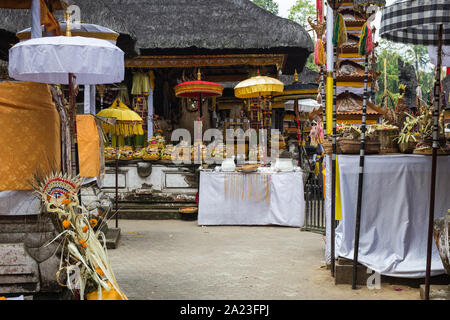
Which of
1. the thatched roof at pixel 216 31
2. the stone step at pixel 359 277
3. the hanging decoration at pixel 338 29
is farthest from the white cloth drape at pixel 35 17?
the thatched roof at pixel 216 31

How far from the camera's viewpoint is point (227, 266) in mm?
6289

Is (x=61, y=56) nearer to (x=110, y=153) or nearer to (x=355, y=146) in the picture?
(x=355, y=146)

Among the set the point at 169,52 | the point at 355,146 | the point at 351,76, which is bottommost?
the point at 355,146

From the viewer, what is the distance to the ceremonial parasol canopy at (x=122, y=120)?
949 cm

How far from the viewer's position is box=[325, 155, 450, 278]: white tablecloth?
5.15 m

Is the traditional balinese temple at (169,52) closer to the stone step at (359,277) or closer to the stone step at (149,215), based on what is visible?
the stone step at (149,215)

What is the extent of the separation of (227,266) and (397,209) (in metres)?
2.31

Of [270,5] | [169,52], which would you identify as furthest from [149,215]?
[270,5]

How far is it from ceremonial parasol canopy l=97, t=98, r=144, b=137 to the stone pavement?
2110 mm

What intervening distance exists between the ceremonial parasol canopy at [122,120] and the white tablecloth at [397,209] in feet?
17.8

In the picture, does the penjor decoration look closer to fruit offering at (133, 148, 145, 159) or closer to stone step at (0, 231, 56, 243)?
stone step at (0, 231, 56, 243)

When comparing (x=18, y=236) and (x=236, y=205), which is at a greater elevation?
(x=18, y=236)

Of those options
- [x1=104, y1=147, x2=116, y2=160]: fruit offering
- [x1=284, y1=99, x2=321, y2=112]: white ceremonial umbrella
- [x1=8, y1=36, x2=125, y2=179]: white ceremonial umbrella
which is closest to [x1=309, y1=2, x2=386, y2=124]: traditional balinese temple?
[x1=8, y1=36, x2=125, y2=179]: white ceremonial umbrella
